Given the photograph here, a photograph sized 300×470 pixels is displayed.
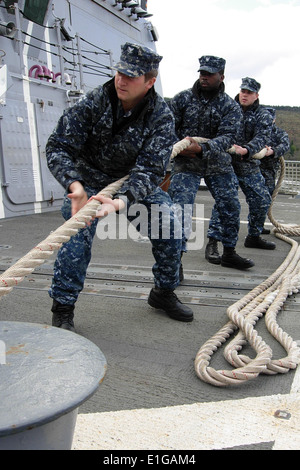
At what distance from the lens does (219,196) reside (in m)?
3.58

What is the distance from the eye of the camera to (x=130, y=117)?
2.22 metres

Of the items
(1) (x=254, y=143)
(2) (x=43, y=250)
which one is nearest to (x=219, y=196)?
(1) (x=254, y=143)

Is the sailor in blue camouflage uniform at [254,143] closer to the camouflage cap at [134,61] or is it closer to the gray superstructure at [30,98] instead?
the camouflage cap at [134,61]

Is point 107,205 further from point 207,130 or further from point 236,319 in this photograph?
point 207,130

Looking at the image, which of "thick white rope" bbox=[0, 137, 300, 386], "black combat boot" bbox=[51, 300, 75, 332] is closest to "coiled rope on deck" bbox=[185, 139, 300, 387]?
"thick white rope" bbox=[0, 137, 300, 386]

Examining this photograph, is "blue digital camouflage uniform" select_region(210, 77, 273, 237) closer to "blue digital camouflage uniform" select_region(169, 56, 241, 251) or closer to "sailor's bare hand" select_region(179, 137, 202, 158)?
"blue digital camouflage uniform" select_region(169, 56, 241, 251)

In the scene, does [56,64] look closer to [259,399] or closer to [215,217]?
[215,217]

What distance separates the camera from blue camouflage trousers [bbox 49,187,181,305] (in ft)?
7.22

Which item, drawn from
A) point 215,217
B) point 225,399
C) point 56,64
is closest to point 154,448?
point 225,399

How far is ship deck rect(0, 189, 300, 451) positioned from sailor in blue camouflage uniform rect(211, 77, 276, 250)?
0.72m

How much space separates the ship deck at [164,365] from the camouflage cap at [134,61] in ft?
3.90

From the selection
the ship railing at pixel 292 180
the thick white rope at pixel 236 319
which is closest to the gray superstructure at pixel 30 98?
the thick white rope at pixel 236 319

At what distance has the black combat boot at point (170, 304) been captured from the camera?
2.44 m

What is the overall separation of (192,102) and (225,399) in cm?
232
